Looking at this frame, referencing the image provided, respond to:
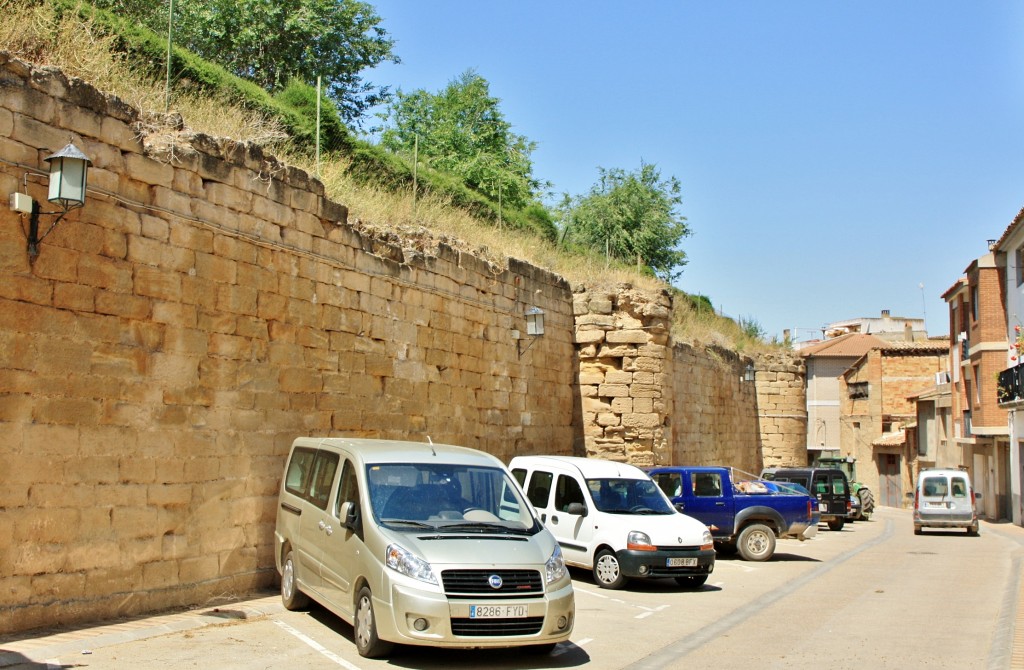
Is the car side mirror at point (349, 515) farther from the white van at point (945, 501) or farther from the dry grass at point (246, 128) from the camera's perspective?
the white van at point (945, 501)

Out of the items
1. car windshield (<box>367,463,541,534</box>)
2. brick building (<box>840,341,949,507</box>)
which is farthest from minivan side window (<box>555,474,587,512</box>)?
brick building (<box>840,341,949,507</box>)

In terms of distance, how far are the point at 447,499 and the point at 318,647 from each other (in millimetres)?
1566

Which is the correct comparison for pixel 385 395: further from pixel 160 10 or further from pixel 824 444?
pixel 824 444

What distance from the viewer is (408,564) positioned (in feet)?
23.3

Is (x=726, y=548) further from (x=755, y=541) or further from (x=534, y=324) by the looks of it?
(x=534, y=324)

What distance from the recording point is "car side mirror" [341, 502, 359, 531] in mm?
7738

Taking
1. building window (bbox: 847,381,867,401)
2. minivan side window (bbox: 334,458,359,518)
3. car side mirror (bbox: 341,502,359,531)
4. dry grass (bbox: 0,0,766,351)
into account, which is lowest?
car side mirror (bbox: 341,502,359,531)

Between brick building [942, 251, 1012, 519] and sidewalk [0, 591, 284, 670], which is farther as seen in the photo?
brick building [942, 251, 1012, 519]

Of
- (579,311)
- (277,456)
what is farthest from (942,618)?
(579,311)

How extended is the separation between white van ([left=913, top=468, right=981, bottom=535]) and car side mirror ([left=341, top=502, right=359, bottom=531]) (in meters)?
20.6

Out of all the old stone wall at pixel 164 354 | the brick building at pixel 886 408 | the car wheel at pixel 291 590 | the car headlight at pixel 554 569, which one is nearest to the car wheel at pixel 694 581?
the old stone wall at pixel 164 354

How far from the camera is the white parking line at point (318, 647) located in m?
7.24

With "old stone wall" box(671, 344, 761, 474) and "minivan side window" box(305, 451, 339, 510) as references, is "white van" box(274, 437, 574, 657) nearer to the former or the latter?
"minivan side window" box(305, 451, 339, 510)

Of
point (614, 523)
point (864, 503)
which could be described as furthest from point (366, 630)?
point (864, 503)
